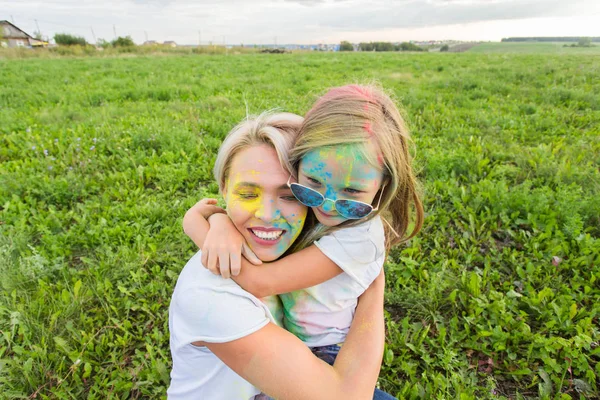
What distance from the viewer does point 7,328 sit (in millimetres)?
2504

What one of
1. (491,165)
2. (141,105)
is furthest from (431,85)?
(141,105)

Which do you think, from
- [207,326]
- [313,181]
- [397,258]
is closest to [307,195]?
[313,181]

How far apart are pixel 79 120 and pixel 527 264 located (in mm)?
7599

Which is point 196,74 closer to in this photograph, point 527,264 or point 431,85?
point 431,85

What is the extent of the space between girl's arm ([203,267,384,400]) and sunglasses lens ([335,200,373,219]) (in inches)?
22.6

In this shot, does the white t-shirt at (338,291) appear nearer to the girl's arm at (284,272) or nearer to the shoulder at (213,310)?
the girl's arm at (284,272)

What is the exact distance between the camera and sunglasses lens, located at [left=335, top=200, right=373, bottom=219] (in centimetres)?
154

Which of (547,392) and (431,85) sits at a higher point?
(431,85)

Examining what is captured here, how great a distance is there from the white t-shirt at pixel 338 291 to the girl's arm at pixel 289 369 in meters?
0.27

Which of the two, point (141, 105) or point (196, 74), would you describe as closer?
point (141, 105)

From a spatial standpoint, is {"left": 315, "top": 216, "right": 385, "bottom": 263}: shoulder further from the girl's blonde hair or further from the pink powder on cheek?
the pink powder on cheek

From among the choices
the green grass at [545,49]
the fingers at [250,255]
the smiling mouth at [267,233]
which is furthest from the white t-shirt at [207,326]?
the green grass at [545,49]

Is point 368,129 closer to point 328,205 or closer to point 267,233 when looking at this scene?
point 328,205

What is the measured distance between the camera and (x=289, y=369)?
125cm
